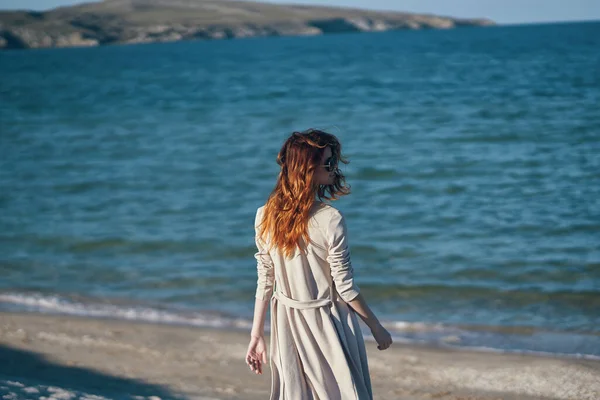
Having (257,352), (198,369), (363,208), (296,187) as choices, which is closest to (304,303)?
(257,352)

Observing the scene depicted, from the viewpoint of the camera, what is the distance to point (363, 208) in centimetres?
1311

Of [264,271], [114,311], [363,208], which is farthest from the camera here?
[363,208]

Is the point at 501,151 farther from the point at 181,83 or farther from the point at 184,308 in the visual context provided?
the point at 181,83

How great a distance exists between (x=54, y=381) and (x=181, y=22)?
465 feet

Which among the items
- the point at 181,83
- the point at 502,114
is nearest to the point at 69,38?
the point at 181,83

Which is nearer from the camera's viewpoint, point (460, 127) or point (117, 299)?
point (117, 299)

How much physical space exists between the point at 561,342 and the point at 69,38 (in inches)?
4803

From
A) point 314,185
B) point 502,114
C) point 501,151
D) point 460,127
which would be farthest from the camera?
point 502,114

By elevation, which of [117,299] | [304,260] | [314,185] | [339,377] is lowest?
[117,299]

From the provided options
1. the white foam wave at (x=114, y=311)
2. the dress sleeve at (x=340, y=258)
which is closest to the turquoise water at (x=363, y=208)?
the white foam wave at (x=114, y=311)

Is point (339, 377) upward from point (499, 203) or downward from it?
upward

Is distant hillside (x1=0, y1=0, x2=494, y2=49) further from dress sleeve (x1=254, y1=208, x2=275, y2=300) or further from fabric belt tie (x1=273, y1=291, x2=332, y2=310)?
fabric belt tie (x1=273, y1=291, x2=332, y2=310)

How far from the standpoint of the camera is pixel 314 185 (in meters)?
3.36

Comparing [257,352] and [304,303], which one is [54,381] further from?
[304,303]
